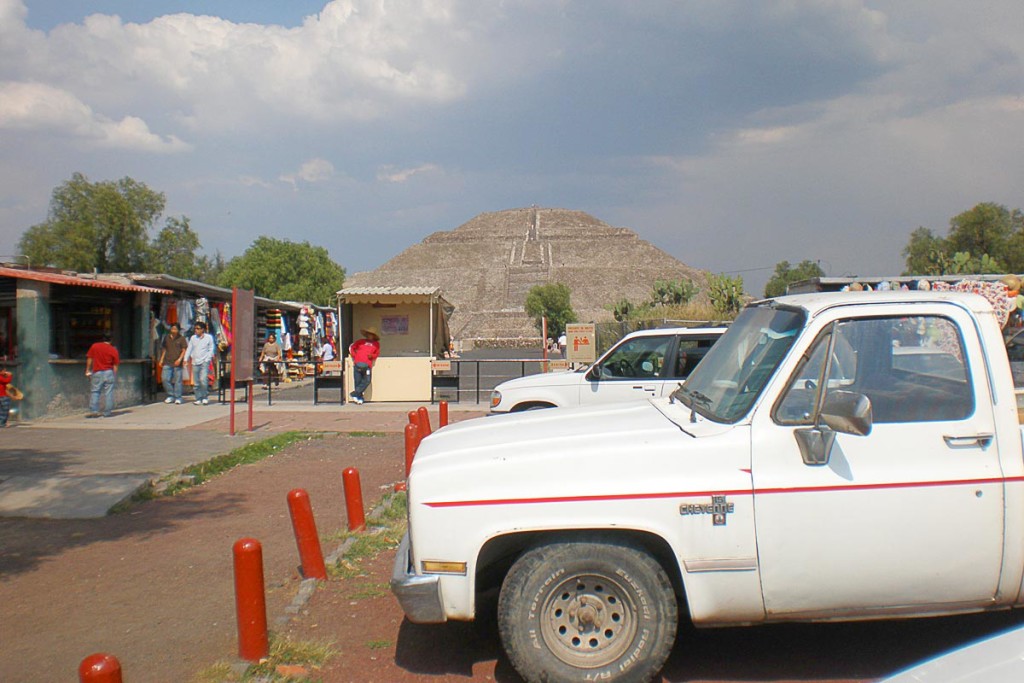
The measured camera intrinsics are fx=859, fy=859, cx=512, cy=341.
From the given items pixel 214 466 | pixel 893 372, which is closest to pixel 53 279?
pixel 214 466

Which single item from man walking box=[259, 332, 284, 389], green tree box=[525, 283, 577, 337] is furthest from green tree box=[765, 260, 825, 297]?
man walking box=[259, 332, 284, 389]

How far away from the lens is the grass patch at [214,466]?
32.0 ft

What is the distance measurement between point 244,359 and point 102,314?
6.66 meters

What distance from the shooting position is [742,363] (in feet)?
15.6

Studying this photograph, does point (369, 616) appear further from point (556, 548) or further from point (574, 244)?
point (574, 244)

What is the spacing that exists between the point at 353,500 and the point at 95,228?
57.2 metres

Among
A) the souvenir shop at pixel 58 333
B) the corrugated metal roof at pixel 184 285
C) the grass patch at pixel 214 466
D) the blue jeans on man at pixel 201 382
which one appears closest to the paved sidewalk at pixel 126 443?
the grass patch at pixel 214 466

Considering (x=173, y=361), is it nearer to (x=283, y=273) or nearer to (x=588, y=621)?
(x=588, y=621)

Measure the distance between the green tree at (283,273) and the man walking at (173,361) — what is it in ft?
209

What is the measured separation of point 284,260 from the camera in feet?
278

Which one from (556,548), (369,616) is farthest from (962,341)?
(369,616)

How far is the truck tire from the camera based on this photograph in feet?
13.4

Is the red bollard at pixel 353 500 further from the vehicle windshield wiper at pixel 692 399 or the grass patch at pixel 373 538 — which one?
the vehicle windshield wiper at pixel 692 399

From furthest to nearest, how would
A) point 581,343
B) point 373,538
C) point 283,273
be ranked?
point 283,273 < point 581,343 < point 373,538
